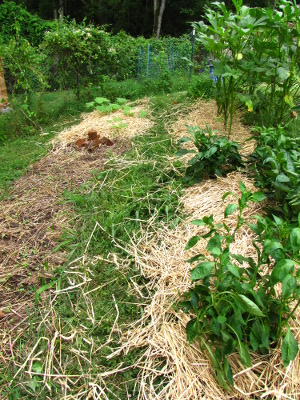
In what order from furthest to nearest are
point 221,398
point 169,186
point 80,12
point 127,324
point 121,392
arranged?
point 80,12 < point 169,186 < point 127,324 < point 121,392 < point 221,398

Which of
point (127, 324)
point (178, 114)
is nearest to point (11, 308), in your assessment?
point (127, 324)

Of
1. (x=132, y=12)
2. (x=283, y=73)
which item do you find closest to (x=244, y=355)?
(x=283, y=73)

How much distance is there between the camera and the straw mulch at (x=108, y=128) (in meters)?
3.89

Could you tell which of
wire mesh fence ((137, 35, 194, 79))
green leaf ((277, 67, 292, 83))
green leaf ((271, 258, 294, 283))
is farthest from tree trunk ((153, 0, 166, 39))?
green leaf ((271, 258, 294, 283))

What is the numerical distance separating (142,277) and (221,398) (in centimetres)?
79

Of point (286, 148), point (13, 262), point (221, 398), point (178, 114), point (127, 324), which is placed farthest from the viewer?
point (178, 114)

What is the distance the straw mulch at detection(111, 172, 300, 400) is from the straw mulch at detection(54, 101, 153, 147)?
6.68ft

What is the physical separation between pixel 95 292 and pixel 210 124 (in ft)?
8.26

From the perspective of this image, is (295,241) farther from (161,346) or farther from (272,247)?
(161,346)

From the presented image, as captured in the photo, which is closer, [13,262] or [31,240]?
[13,262]

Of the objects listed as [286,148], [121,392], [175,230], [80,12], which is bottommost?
[121,392]

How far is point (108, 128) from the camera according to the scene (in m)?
4.07

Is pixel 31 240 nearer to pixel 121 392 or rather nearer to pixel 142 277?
pixel 142 277

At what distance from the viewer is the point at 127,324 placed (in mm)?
1686
